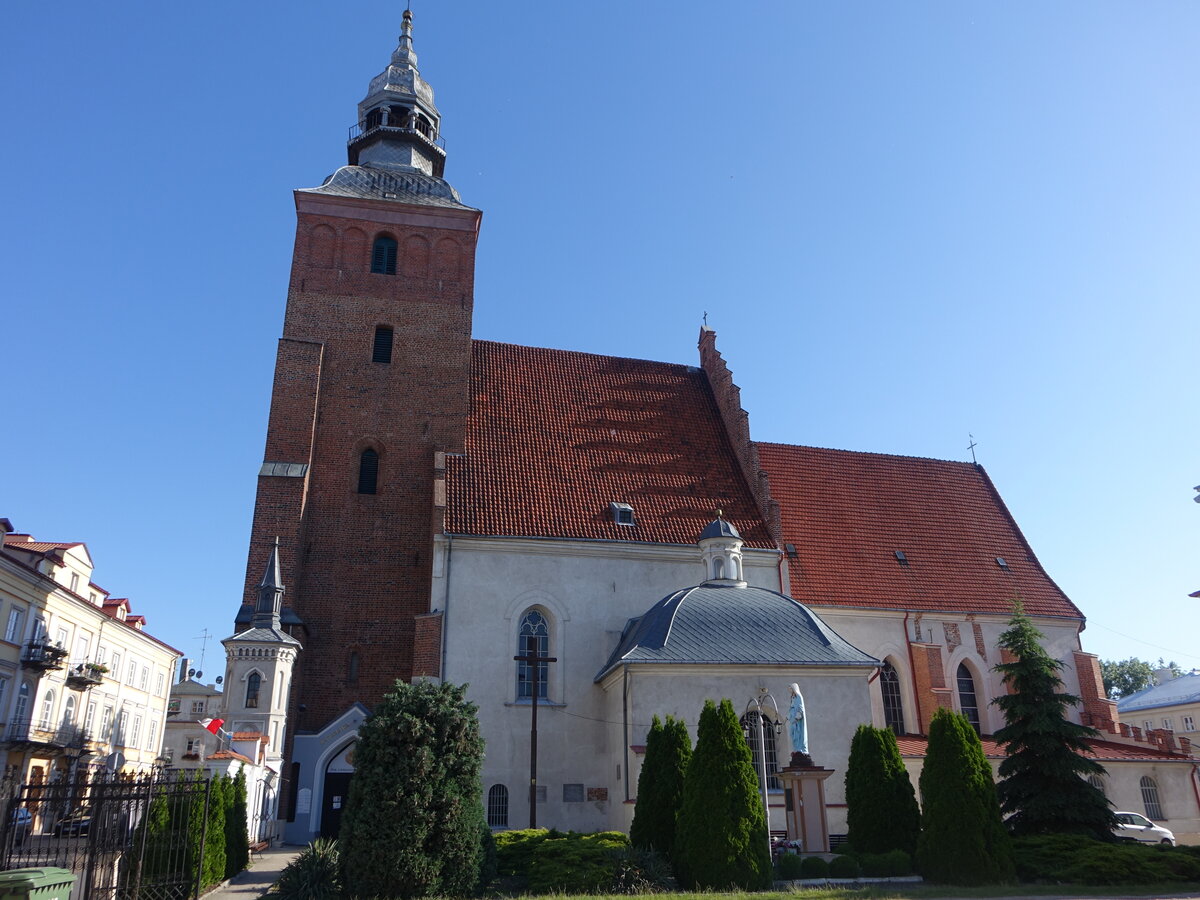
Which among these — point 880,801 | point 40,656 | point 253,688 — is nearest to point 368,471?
point 253,688

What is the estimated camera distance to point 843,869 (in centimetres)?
1606

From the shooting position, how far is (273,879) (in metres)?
16.9

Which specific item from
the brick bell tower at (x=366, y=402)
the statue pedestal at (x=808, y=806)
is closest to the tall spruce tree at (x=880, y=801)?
the statue pedestal at (x=808, y=806)

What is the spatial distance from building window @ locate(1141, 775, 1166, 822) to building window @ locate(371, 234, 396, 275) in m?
27.7

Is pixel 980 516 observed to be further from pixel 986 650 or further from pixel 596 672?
pixel 596 672

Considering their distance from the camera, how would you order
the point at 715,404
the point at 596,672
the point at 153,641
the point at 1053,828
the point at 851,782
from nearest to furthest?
1. the point at 851,782
2. the point at 1053,828
3. the point at 596,672
4. the point at 715,404
5. the point at 153,641

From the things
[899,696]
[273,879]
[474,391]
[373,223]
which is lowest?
[273,879]

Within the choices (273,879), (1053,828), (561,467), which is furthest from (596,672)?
(1053,828)

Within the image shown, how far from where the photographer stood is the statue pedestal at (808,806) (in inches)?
687

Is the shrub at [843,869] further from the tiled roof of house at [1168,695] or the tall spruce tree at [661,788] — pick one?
the tiled roof of house at [1168,695]

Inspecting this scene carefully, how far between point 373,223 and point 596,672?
1623 centimetres

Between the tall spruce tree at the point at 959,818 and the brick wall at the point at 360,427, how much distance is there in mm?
12585

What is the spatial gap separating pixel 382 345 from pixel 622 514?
933 centimetres

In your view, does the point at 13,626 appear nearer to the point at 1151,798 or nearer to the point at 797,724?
the point at 797,724
